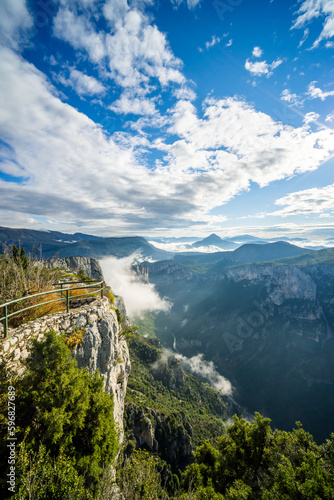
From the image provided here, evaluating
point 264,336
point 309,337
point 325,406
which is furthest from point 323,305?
point 325,406

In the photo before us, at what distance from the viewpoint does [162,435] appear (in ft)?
208

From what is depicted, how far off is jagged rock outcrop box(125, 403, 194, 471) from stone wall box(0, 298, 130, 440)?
5489 centimetres

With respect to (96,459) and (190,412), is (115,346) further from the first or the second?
(190,412)

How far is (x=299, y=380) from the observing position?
154 metres

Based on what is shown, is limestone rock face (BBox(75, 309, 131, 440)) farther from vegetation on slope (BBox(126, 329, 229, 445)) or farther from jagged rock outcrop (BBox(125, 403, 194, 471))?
vegetation on slope (BBox(126, 329, 229, 445))

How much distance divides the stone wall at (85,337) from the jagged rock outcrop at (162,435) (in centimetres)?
5489

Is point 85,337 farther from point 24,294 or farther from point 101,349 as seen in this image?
Answer: point 24,294

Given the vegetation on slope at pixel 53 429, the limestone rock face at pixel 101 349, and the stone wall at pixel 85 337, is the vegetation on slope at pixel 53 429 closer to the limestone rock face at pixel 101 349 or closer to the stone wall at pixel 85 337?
the stone wall at pixel 85 337

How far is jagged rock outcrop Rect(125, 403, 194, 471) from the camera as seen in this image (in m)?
53.2

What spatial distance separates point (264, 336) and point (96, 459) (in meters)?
228

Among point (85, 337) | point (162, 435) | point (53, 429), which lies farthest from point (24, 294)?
point (162, 435)

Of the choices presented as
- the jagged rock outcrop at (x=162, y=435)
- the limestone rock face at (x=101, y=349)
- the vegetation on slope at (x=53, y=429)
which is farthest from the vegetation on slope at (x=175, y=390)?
the vegetation on slope at (x=53, y=429)

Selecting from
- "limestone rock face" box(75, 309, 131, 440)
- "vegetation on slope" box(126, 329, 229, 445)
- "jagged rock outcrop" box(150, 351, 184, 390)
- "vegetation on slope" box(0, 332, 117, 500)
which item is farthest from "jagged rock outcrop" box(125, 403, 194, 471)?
"vegetation on slope" box(0, 332, 117, 500)

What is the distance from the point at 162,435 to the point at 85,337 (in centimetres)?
7892
